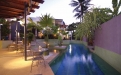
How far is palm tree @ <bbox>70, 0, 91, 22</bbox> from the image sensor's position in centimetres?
2902

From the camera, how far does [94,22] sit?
1275cm

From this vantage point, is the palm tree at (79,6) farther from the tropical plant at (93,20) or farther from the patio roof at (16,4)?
the patio roof at (16,4)

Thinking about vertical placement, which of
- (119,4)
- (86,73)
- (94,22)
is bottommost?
(86,73)

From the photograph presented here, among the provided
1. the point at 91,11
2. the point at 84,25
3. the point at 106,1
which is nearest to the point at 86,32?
the point at 84,25

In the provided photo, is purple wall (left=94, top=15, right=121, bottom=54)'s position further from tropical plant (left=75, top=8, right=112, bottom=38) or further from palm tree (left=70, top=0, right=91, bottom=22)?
palm tree (left=70, top=0, right=91, bottom=22)

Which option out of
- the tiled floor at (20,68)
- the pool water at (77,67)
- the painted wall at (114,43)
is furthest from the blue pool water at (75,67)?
the painted wall at (114,43)

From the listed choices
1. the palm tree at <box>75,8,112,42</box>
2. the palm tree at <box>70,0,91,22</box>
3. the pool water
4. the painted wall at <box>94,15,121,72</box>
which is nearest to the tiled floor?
the pool water

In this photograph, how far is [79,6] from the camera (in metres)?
29.5

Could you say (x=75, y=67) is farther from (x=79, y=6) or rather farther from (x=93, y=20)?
(x=79, y=6)

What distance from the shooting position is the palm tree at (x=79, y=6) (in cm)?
2902

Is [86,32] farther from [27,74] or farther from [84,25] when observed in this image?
[27,74]

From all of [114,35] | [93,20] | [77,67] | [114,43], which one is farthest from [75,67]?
[93,20]

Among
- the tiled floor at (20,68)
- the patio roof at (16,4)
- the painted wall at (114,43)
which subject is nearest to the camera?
the tiled floor at (20,68)

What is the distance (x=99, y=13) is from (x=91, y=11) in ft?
2.92
